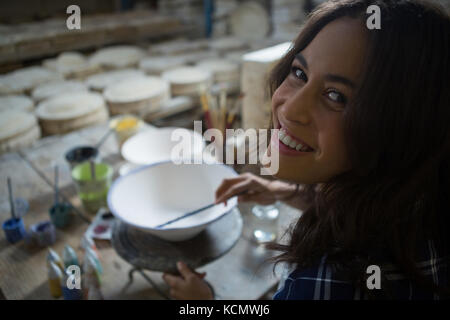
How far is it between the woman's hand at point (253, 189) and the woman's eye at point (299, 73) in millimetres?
528

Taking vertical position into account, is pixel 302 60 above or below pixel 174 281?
above

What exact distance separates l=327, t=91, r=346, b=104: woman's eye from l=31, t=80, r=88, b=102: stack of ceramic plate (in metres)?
2.96

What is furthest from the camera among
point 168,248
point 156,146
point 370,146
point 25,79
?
point 25,79

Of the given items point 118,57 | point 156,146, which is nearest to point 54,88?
point 118,57

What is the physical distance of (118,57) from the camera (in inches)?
159

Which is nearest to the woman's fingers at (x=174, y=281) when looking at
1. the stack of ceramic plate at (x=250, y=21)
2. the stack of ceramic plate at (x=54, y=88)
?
the stack of ceramic plate at (x=54, y=88)

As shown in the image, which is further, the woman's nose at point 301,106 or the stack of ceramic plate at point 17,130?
the stack of ceramic plate at point 17,130

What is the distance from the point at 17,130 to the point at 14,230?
3.77 feet

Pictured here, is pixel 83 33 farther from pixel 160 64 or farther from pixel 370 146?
pixel 370 146

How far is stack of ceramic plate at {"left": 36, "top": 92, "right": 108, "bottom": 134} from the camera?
253 centimetres

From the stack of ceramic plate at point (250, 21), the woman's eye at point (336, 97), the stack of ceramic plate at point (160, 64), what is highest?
the stack of ceramic plate at point (250, 21)

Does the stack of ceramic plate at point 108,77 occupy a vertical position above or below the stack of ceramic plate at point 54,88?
above

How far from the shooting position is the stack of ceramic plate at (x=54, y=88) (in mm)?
3076

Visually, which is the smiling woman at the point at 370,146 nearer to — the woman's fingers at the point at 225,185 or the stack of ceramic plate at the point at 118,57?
the woman's fingers at the point at 225,185
